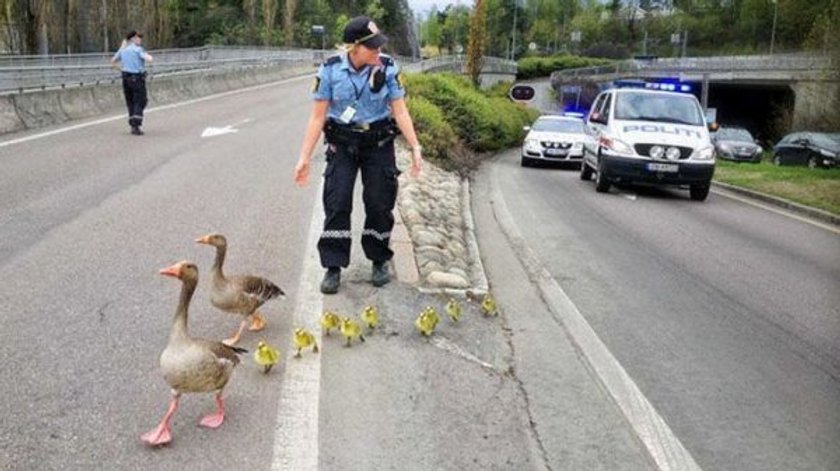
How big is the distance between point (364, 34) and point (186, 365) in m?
2.76

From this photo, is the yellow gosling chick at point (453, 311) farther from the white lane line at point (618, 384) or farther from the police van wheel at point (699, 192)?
the police van wheel at point (699, 192)

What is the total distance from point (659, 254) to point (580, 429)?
5276mm

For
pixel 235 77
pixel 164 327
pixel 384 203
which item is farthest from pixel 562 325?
pixel 235 77

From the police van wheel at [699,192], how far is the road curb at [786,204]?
127 cm

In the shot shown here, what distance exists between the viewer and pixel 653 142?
14.5 meters

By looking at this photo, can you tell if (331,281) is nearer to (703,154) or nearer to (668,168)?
(668,168)

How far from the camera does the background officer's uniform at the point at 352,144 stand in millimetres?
5871

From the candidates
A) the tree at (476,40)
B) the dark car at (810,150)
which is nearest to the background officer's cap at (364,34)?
the dark car at (810,150)

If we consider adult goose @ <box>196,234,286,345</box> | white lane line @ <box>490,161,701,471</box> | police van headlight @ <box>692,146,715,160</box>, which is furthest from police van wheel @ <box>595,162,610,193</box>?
adult goose @ <box>196,234,286,345</box>

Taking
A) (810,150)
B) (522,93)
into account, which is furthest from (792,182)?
(522,93)

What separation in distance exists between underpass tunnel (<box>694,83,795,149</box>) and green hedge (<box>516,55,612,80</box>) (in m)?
34.7

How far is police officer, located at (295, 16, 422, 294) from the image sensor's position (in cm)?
585

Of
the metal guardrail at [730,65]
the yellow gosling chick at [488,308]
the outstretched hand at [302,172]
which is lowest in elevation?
the yellow gosling chick at [488,308]

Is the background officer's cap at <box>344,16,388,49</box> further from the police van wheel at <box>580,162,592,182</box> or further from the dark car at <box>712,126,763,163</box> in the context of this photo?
the dark car at <box>712,126,763,163</box>
